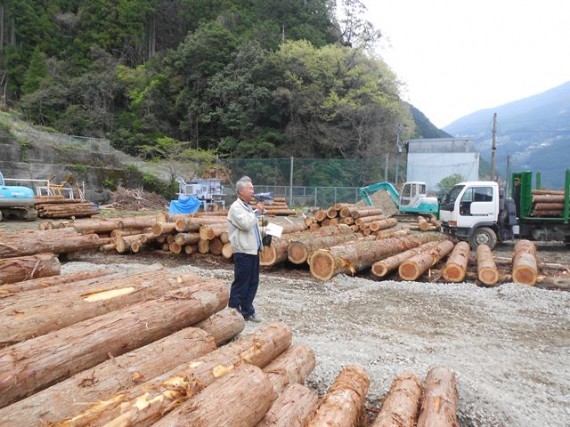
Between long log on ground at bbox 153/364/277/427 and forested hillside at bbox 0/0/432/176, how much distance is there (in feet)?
99.2

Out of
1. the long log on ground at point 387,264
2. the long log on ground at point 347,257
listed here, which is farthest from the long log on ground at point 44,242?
the long log on ground at point 387,264

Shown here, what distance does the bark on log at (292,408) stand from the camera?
117 inches

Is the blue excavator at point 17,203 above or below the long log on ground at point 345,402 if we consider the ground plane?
above

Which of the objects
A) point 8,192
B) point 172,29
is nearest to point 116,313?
point 8,192

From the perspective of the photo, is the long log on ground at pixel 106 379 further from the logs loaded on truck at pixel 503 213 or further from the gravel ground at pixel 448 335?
the logs loaded on truck at pixel 503 213

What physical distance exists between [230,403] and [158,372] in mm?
860

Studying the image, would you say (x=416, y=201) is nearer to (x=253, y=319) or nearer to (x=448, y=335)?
(x=448, y=335)

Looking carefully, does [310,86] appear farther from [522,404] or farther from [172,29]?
[522,404]

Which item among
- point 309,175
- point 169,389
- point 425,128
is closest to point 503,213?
point 169,389

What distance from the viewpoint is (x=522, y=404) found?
380cm

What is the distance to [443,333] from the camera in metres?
5.78

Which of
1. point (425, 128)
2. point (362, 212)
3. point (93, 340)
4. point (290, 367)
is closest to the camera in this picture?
point (93, 340)

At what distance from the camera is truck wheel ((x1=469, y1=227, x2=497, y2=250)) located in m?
12.8

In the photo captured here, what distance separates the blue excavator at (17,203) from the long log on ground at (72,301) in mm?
13995
